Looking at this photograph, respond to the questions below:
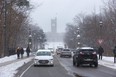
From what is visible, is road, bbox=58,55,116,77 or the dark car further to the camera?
the dark car

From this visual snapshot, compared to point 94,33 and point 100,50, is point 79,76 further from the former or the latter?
point 94,33

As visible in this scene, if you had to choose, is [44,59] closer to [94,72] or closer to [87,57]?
[87,57]

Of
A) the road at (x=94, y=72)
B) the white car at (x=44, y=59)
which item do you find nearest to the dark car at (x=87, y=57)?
the white car at (x=44, y=59)

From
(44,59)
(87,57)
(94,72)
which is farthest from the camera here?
(87,57)

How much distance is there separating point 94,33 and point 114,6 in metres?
23.7

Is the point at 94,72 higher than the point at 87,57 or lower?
lower

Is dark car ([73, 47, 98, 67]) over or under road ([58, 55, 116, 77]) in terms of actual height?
over

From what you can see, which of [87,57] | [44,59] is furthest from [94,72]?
[44,59]

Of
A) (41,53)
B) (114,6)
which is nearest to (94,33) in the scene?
(114,6)

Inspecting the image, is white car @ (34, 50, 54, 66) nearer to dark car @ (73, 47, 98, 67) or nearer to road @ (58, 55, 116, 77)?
dark car @ (73, 47, 98, 67)

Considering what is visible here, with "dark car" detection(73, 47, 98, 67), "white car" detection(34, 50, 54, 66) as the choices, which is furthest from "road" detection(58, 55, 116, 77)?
"white car" detection(34, 50, 54, 66)

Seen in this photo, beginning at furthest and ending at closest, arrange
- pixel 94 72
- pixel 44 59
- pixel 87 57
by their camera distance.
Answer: pixel 87 57
pixel 44 59
pixel 94 72

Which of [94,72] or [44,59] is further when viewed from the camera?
[44,59]

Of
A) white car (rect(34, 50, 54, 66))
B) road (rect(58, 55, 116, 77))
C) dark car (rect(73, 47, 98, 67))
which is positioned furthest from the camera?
dark car (rect(73, 47, 98, 67))
